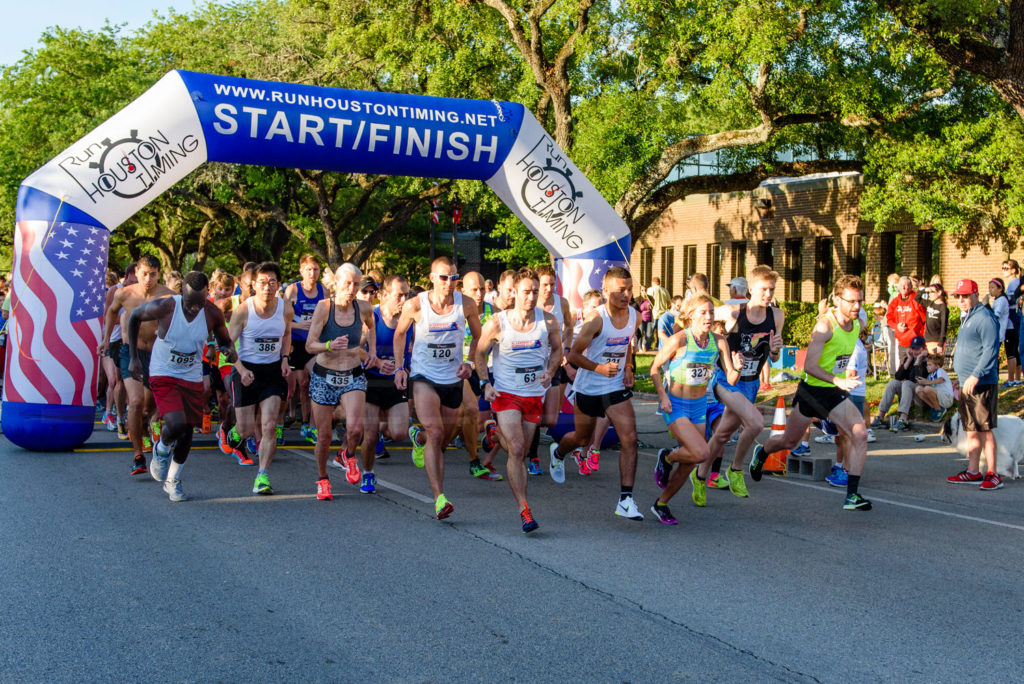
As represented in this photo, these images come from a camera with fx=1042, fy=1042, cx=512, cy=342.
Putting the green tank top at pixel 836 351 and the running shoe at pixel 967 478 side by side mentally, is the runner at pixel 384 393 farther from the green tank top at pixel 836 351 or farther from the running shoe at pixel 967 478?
the running shoe at pixel 967 478

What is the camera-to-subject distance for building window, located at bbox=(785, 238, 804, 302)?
2919 cm

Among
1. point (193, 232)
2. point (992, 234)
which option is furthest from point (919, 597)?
point (193, 232)

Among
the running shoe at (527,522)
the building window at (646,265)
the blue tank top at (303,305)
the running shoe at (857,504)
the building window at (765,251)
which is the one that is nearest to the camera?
the running shoe at (527,522)

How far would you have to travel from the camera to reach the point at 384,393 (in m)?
9.45

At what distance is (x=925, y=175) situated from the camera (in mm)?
21188

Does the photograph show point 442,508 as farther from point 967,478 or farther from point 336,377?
point 967,478

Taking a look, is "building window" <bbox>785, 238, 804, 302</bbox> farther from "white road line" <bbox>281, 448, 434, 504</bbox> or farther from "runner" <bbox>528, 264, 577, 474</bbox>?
"white road line" <bbox>281, 448, 434, 504</bbox>

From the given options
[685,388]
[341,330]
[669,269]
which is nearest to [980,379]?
[685,388]

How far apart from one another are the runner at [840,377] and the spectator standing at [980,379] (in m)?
1.54

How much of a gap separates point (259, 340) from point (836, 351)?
16.1 ft

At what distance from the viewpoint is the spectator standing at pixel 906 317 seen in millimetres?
14242

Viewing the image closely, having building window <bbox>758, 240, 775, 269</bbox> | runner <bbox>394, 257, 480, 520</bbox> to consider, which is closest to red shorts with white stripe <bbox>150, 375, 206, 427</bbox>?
runner <bbox>394, 257, 480, 520</bbox>

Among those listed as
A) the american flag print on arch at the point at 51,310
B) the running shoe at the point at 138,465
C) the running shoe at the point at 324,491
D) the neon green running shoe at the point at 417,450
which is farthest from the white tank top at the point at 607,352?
the american flag print on arch at the point at 51,310

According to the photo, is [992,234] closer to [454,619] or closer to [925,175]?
[925,175]
